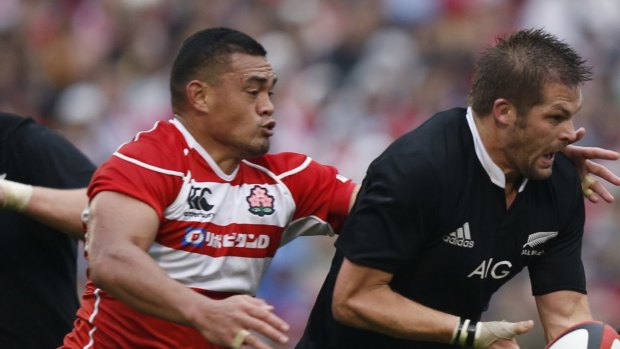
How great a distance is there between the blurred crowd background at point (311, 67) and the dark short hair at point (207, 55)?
470 centimetres

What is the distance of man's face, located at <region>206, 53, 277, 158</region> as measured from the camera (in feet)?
18.4

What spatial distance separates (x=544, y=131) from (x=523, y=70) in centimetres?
25

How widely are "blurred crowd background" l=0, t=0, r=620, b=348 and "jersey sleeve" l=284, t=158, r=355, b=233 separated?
454cm

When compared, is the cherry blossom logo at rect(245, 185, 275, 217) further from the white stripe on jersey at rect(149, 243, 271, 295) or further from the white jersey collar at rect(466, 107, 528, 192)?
the white jersey collar at rect(466, 107, 528, 192)

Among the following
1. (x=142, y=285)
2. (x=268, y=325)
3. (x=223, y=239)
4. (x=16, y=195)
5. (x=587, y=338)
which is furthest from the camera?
(x=16, y=195)

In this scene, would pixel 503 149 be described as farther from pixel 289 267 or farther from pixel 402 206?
pixel 289 267

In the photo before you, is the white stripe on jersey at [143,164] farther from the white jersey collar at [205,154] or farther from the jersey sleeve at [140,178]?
the white jersey collar at [205,154]

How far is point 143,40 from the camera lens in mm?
13625

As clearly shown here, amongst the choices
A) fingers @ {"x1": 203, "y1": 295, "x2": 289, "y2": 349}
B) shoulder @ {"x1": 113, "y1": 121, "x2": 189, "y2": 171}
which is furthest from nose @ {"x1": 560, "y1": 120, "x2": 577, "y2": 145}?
shoulder @ {"x1": 113, "y1": 121, "x2": 189, "y2": 171}

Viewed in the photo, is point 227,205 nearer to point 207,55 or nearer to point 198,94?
point 198,94

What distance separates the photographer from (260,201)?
559 cm

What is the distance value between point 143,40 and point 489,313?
5.43 m

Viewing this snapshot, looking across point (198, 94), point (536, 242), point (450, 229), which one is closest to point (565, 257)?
point (536, 242)


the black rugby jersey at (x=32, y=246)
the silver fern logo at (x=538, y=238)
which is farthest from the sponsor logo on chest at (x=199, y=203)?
the silver fern logo at (x=538, y=238)
